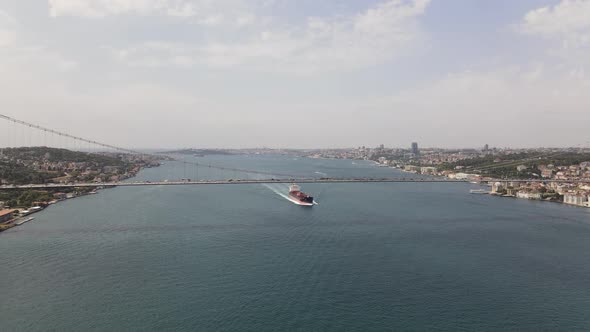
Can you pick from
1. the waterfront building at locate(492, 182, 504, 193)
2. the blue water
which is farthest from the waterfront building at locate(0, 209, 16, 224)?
the waterfront building at locate(492, 182, 504, 193)

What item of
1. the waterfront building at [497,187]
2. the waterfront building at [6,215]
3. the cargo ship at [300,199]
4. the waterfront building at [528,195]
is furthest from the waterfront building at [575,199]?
the waterfront building at [6,215]

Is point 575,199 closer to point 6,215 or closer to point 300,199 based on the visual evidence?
point 300,199

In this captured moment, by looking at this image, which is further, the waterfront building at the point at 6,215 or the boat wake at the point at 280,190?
the boat wake at the point at 280,190

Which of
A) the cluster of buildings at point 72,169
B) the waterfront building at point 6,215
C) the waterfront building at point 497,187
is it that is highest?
the cluster of buildings at point 72,169

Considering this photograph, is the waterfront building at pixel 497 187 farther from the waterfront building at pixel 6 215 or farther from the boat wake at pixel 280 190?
the waterfront building at pixel 6 215

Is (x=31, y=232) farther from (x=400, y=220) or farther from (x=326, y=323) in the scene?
(x=400, y=220)

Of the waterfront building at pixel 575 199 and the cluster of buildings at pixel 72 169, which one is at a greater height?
the cluster of buildings at pixel 72 169

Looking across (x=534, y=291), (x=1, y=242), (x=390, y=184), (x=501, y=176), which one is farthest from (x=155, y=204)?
(x=501, y=176)

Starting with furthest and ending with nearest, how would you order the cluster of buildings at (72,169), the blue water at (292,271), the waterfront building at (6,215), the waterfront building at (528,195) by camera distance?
1. the cluster of buildings at (72,169)
2. the waterfront building at (528,195)
3. the waterfront building at (6,215)
4. the blue water at (292,271)
